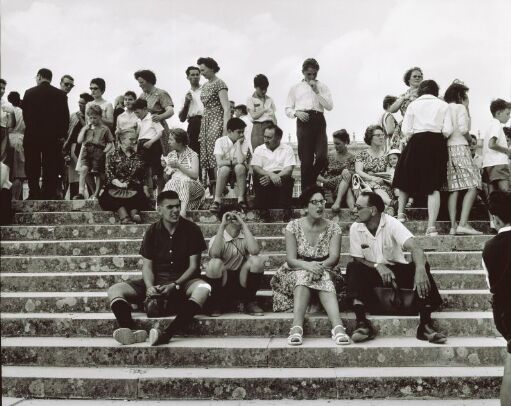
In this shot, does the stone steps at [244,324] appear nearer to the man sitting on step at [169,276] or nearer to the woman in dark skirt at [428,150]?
the man sitting on step at [169,276]

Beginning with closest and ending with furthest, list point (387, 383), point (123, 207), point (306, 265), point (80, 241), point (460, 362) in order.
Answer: point (387, 383) < point (460, 362) < point (306, 265) < point (80, 241) < point (123, 207)

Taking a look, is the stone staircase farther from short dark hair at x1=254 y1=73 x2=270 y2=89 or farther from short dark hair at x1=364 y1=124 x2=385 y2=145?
short dark hair at x1=254 y1=73 x2=270 y2=89

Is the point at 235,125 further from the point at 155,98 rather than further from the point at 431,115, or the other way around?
the point at 431,115

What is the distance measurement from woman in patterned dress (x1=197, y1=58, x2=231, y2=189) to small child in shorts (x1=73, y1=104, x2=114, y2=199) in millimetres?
1394

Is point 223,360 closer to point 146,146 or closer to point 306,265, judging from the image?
point 306,265

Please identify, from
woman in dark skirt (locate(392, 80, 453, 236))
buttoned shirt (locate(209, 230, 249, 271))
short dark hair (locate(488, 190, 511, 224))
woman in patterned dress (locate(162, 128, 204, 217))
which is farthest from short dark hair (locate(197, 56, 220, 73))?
short dark hair (locate(488, 190, 511, 224))

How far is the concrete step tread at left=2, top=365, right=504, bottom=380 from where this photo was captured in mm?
4797

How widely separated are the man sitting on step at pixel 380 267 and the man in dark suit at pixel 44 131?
5.04m

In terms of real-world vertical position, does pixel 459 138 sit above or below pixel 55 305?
above

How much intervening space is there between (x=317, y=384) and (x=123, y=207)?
4.06 meters

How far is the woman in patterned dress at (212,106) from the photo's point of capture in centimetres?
923

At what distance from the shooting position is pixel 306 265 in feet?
18.9

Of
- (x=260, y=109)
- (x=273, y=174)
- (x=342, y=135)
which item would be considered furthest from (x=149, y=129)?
(x=342, y=135)

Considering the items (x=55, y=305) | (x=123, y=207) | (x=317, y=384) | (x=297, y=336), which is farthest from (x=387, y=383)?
(x=123, y=207)
